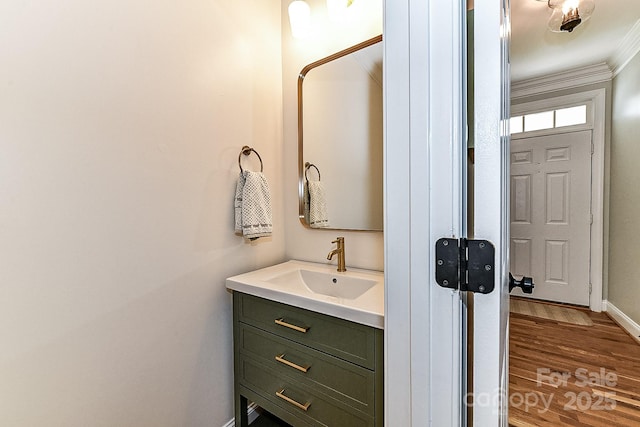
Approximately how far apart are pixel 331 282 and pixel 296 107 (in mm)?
1046

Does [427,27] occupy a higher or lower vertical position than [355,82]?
lower

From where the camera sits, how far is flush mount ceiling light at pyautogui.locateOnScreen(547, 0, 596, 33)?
1.52 meters

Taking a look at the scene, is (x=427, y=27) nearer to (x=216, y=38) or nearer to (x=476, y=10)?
(x=476, y=10)

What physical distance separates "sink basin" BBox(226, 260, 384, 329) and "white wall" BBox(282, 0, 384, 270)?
0.08 m

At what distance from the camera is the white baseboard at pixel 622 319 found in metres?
2.06

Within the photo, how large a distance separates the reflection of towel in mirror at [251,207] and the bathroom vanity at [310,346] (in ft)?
0.76

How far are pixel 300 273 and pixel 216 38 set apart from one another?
125cm

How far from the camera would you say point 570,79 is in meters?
1.96

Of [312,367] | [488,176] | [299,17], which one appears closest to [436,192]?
[488,176]

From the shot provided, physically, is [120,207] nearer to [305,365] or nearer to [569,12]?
[305,365]

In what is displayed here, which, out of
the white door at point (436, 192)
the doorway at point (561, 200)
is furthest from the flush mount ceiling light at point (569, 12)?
Answer: the white door at point (436, 192)

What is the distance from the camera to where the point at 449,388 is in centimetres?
60

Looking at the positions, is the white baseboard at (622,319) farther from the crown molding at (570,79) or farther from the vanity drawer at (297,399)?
the vanity drawer at (297,399)

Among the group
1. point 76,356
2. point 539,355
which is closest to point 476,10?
point 76,356
